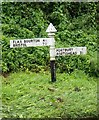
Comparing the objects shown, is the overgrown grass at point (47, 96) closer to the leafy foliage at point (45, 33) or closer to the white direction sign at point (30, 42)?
the leafy foliage at point (45, 33)

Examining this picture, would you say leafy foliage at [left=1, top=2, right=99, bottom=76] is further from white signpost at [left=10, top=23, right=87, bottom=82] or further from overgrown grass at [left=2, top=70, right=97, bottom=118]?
white signpost at [left=10, top=23, right=87, bottom=82]

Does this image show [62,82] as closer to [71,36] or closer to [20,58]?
[20,58]

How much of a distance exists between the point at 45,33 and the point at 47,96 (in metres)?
2.66

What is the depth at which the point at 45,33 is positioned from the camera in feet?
24.7

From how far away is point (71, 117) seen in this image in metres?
4.41

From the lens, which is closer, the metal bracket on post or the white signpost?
the white signpost

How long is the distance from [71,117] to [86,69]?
2.44m

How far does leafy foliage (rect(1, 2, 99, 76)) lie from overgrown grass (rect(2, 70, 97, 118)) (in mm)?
338

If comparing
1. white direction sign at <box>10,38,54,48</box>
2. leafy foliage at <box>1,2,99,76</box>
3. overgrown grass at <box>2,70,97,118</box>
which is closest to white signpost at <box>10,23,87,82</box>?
white direction sign at <box>10,38,54,48</box>

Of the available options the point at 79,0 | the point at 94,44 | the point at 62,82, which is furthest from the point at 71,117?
the point at 79,0

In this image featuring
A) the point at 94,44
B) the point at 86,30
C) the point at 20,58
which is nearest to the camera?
the point at 20,58

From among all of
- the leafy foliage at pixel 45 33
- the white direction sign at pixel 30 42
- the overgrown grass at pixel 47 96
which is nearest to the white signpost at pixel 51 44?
the white direction sign at pixel 30 42

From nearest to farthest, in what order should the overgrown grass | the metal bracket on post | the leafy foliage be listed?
1. the overgrown grass
2. the metal bracket on post
3. the leafy foliage

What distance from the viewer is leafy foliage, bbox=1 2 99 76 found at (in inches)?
261
